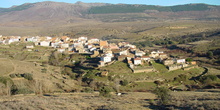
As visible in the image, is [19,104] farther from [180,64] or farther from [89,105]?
[180,64]

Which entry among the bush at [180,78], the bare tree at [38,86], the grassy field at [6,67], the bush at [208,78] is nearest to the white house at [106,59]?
the bush at [180,78]

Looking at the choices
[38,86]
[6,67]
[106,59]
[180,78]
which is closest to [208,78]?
[180,78]

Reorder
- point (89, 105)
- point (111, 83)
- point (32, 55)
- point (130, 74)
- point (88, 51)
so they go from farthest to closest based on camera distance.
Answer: point (88, 51) → point (32, 55) → point (130, 74) → point (111, 83) → point (89, 105)

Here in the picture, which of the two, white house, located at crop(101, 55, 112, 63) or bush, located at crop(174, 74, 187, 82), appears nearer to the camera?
bush, located at crop(174, 74, 187, 82)

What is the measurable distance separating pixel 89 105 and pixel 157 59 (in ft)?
79.4

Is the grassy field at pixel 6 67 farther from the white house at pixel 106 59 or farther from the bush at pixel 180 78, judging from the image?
the bush at pixel 180 78

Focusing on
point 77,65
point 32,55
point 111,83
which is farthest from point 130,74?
point 32,55

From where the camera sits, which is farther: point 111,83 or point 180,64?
point 180,64

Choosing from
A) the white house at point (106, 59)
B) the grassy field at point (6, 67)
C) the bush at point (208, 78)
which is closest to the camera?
the bush at point (208, 78)

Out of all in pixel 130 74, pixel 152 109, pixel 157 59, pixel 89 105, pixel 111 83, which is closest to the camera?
pixel 152 109

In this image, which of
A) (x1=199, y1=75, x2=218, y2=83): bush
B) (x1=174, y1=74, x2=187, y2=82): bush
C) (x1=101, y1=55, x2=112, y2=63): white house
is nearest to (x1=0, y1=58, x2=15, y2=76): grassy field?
(x1=101, y1=55, x2=112, y2=63): white house

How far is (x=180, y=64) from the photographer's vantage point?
3506cm

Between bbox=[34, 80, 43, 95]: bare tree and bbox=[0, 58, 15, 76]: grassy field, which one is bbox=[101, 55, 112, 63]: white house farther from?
bbox=[0, 58, 15, 76]: grassy field

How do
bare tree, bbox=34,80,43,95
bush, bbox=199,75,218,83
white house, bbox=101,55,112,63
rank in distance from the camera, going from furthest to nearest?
1. white house, bbox=101,55,112,63
2. bush, bbox=199,75,218,83
3. bare tree, bbox=34,80,43,95
